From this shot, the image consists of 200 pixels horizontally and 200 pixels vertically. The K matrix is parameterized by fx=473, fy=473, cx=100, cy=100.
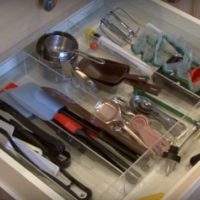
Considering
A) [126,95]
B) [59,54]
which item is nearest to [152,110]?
[126,95]

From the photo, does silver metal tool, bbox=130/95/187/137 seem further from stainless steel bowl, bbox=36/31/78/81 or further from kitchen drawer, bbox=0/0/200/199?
stainless steel bowl, bbox=36/31/78/81

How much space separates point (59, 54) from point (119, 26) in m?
0.16

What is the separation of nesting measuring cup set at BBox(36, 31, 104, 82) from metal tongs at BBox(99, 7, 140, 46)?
0.08 m

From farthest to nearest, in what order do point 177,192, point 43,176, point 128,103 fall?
point 128,103
point 43,176
point 177,192

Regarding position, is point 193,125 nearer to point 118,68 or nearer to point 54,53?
point 118,68

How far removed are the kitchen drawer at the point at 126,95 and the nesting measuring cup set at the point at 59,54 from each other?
0.04 feet

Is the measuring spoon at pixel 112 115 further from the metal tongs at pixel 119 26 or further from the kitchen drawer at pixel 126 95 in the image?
the metal tongs at pixel 119 26

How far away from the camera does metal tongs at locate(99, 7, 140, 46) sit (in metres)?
0.95

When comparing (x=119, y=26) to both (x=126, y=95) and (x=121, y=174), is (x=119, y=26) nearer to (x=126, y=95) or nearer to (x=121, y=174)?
(x=126, y=95)

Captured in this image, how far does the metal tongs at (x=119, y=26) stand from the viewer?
952 millimetres

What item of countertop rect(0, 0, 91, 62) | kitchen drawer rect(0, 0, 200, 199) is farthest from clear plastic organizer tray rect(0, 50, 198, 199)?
countertop rect(0, 0, 91, 62)

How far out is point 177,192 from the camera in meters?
0.62

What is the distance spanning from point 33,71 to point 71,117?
156 millimetres

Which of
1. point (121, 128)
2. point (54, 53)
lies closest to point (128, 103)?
point (121, 128)
